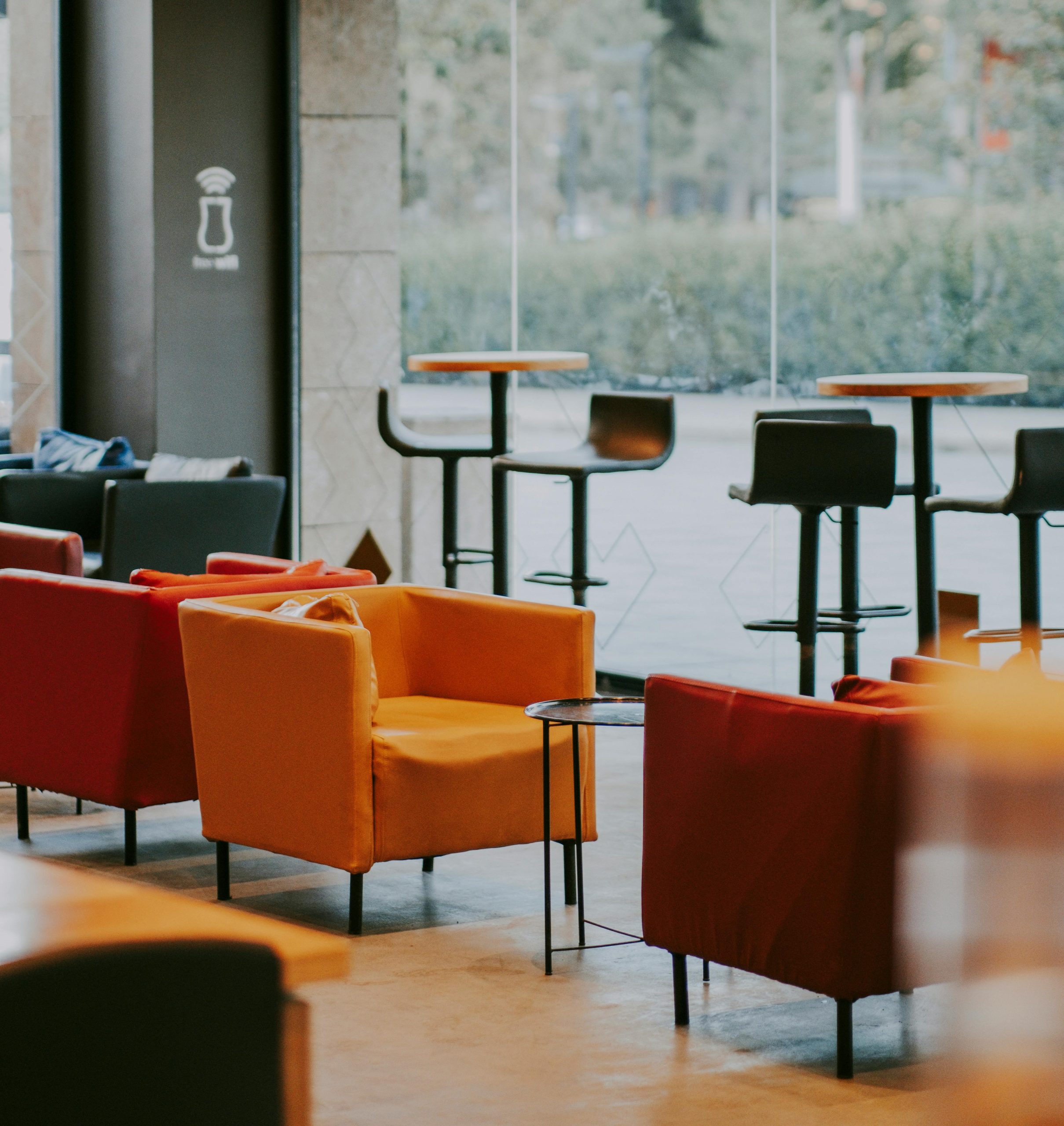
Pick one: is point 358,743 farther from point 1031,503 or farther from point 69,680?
point 1031,503

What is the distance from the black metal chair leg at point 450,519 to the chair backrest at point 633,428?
0.55 m

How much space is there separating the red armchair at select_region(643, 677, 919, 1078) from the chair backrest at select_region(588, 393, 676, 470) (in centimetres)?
290

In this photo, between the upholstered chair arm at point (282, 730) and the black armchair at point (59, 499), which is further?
the black armchair at point (59, 499)

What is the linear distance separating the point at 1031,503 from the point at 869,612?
686 mm

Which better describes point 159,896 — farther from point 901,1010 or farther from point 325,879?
point 325,879

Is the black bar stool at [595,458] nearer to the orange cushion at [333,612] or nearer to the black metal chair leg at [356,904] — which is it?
the orange cushion at [333,612]

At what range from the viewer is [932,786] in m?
3.51

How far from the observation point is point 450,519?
7.15 m

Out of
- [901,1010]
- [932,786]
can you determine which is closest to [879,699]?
[932,786]

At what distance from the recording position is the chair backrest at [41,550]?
6152 mm

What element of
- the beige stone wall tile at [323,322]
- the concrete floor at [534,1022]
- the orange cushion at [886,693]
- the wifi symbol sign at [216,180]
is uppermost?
the wifi symbol sign at [216,180]

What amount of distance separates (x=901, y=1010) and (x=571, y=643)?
1317 mm

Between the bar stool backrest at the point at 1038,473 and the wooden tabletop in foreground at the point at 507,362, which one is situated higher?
the wooden tabletop in foreground at the point at 507,362

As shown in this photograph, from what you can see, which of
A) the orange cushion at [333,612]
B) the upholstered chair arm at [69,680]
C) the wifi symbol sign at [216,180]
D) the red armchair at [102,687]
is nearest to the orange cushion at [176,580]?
the red armchair at [102,687]
